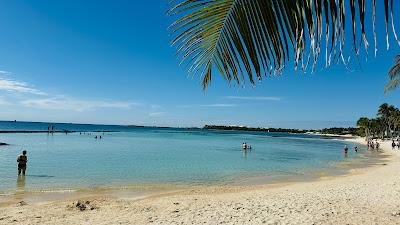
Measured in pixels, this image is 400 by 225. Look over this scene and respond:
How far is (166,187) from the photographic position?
17.3 m

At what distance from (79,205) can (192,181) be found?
8.63m

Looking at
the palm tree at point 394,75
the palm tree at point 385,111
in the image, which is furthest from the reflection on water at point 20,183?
the palm tree at point 385,111

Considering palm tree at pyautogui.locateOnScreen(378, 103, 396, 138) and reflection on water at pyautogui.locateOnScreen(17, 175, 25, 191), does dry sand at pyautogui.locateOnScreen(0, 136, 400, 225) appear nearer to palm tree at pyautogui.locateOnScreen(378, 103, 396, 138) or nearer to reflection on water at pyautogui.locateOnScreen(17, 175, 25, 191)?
reflection on water at pyautogui.locateOnScreen(17, 175, 25, 191)

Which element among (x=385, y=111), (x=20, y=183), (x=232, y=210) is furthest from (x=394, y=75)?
(x=385, y=111)

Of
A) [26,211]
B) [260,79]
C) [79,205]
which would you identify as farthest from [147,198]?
[260,79]

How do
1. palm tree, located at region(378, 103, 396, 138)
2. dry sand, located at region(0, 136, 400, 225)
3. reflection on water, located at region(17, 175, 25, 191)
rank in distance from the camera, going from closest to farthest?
dry sand, located at region(0, 136, 400, 225), reflection on water, located at region(17, 175, 25, 191), palm tree, located at region(378, 103, 396, 138)

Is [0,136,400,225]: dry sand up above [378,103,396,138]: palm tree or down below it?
below

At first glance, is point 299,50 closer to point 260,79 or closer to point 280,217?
point 260,79

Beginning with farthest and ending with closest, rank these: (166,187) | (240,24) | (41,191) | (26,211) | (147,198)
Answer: (166,187) → (41,191) → (147,198) → (26,211) → (240,24)

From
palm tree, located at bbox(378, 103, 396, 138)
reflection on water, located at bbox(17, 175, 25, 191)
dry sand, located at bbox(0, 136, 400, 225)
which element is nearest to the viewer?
dry sand, located at bbox(0, 136, 400, 225)

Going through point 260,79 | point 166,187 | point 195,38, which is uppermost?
point 195,38

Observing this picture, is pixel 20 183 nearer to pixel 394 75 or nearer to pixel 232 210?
pixel 232 210

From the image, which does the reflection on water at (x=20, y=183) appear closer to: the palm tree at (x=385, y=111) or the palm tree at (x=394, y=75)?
the palm tree at (x=394, y=75)

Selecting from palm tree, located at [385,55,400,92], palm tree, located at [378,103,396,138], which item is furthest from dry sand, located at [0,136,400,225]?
palm tree, located at [378,103,396,138]
